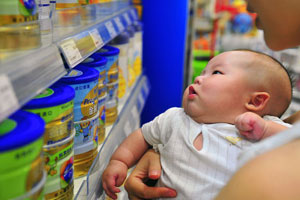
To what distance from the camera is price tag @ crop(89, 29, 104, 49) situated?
1248 mm

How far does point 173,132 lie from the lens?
3.86 feet

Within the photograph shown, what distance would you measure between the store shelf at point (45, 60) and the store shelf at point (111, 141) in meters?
0.35

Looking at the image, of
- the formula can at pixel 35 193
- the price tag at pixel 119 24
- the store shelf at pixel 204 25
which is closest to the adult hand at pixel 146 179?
the formula can at pixel 35 193

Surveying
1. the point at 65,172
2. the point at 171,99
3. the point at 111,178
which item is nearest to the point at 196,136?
the point at 111,178

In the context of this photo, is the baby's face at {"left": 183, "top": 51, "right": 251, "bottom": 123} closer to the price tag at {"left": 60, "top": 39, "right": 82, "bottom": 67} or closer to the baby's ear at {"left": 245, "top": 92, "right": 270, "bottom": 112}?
the baby's ear at {"left": 245, "top": 92, "right": 270, "bottom": 112}

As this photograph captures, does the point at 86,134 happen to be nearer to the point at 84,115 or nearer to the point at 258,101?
the point at 84,115

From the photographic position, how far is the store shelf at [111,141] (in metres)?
1.06

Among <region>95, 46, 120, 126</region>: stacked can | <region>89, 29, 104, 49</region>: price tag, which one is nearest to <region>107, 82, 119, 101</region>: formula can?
<region>95, 46, 120, 126</region>: stacked can

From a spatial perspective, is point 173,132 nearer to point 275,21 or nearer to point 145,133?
point 145,133

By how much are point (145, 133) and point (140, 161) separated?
0.36 feet

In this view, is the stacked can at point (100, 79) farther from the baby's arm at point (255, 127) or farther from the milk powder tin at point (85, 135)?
the baby's arm at point (255, 127)

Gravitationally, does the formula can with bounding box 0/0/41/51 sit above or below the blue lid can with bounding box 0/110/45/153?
above

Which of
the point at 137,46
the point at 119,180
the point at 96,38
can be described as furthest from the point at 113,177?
the point at 137,46

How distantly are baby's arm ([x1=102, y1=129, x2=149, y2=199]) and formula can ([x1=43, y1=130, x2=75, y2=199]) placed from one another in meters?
0.25
